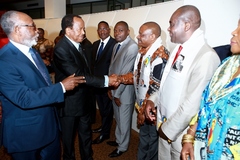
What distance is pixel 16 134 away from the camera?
1444 mm

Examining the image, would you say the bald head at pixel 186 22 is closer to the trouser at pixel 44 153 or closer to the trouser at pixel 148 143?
the trouser at pixel 148 143

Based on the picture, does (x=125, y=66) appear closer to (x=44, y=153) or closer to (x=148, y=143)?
(x=148, y=143)

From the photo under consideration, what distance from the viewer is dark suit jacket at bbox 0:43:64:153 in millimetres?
1352

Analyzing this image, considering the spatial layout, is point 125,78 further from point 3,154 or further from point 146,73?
point 3,154

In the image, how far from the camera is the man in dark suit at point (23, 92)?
53.5 inches

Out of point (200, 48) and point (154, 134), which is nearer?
point (200, 48)

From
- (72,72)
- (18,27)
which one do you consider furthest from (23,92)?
(72,72)

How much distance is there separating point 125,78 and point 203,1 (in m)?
1.27

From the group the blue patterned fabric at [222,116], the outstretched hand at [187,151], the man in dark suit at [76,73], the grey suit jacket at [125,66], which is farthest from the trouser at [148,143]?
the blue patterned fabric at [222,116]

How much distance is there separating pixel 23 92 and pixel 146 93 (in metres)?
1.12

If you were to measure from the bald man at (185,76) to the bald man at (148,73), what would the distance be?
31cm

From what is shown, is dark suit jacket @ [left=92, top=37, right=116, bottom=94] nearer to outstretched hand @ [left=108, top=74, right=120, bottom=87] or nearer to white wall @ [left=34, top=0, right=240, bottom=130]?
white wall @ [left=34, top=0, right=240, bottom=130]

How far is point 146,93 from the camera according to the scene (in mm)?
1930

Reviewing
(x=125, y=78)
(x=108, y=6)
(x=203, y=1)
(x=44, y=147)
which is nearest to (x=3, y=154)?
(x=44, y=147)
